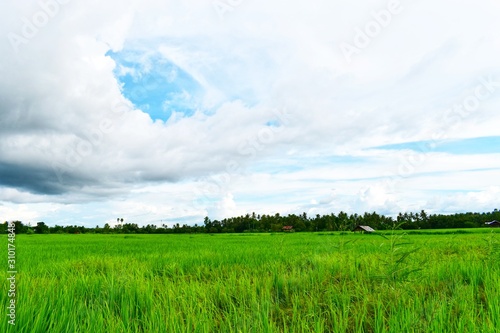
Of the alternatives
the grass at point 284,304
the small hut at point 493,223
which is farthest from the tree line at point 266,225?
the grass at point 284,304

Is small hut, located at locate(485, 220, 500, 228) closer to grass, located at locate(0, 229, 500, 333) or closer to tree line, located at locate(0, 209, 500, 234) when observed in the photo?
tree line, located at locate(0, 209, 500, 234)

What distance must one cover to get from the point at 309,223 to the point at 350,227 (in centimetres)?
7821

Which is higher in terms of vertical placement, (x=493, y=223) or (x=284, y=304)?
(x=284, y=304)

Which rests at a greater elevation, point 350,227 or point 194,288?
point 350,227

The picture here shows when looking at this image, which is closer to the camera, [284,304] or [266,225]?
[284,304]

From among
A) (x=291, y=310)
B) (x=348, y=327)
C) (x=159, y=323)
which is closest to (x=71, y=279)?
(x=159, y=323)

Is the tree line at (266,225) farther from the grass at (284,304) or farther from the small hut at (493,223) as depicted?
the grass at (284,304)

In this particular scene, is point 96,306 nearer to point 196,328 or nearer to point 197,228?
point 196,328

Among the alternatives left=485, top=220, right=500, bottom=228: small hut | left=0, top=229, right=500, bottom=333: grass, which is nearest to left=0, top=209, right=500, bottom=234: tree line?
left=485, top=220, right=500, bottom=228: small hut

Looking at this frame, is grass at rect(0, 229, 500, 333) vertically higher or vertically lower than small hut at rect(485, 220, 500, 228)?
higher

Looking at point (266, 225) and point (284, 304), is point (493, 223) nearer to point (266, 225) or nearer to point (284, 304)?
point (266, 225)

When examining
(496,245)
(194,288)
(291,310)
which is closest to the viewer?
(291,310)

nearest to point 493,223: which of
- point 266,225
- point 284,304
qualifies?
point 266,225

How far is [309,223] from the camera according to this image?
8281cm
